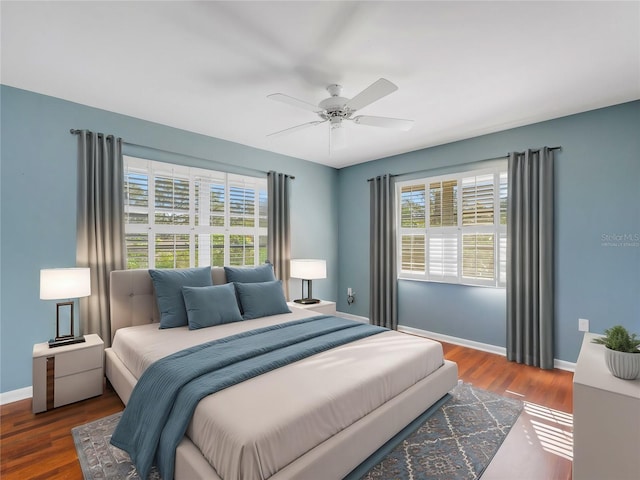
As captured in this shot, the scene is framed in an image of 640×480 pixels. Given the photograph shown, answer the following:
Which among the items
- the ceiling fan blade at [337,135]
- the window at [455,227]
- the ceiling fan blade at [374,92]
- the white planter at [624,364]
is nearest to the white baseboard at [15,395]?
the ceiling fan blade at [337,135]

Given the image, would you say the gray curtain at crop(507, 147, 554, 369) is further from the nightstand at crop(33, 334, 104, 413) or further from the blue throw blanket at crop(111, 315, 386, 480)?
the nightstand at crop(33, 334, 104, 413)

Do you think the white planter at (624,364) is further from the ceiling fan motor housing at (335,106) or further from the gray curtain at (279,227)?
the gray curtain at (279,227)

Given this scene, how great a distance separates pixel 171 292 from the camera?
2973 mm

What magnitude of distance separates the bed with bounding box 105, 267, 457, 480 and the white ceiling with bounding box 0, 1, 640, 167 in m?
2.10

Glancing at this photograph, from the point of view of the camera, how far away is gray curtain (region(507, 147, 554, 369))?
11.0 feet

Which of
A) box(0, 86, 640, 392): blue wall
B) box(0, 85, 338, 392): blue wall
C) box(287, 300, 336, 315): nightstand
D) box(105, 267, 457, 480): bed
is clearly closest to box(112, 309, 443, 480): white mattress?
box(105, 267, 457, 480): bed

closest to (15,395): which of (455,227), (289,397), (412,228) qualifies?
(289,397)

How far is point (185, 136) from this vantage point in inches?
146

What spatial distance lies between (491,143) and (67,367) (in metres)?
4.85

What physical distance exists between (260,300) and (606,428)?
2683 millimetres

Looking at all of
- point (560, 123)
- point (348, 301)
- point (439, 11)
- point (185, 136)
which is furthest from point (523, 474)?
point (185, 136)

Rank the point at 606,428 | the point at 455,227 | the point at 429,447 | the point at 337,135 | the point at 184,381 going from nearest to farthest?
the point at 606,428
the point at 184,381
the point at 429,447
the point at 337,135
the point at 455,227

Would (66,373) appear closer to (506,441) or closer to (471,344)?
(506,441)

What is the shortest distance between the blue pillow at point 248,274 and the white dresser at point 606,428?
9.44 feet
